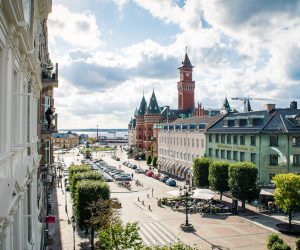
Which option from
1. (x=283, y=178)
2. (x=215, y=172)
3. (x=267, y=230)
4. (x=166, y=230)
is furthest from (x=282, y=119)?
(x=166, y=230)

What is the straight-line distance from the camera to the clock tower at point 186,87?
5492 inches

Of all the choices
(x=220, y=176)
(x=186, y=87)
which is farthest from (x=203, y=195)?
(x=186, y=87)

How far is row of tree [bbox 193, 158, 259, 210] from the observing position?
46875mm

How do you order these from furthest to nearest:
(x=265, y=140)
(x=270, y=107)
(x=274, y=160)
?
(x=270, y=107)
(x=265, y=140)
(x=274, y=160)

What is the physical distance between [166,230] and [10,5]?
3587cm

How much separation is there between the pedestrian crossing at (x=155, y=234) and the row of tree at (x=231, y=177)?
12538 mm

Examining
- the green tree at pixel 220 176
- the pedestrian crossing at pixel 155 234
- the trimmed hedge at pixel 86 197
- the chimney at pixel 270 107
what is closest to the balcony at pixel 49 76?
the trimmed hedge at pixel 86 197

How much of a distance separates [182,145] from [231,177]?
31.1 meters

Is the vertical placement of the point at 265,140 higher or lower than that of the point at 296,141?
higher

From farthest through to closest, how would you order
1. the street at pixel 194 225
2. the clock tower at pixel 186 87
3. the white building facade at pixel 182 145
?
the clock tower at pixel 186 87 → the white building facade at pixel 182 145 → the street at pixel 194 225

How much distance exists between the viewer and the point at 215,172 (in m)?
52.2

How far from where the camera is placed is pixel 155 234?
38125mm

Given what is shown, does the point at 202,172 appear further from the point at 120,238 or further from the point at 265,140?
the point at 120,238

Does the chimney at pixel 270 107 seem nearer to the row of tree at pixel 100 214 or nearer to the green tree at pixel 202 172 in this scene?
the green tree at pixel 202 172
